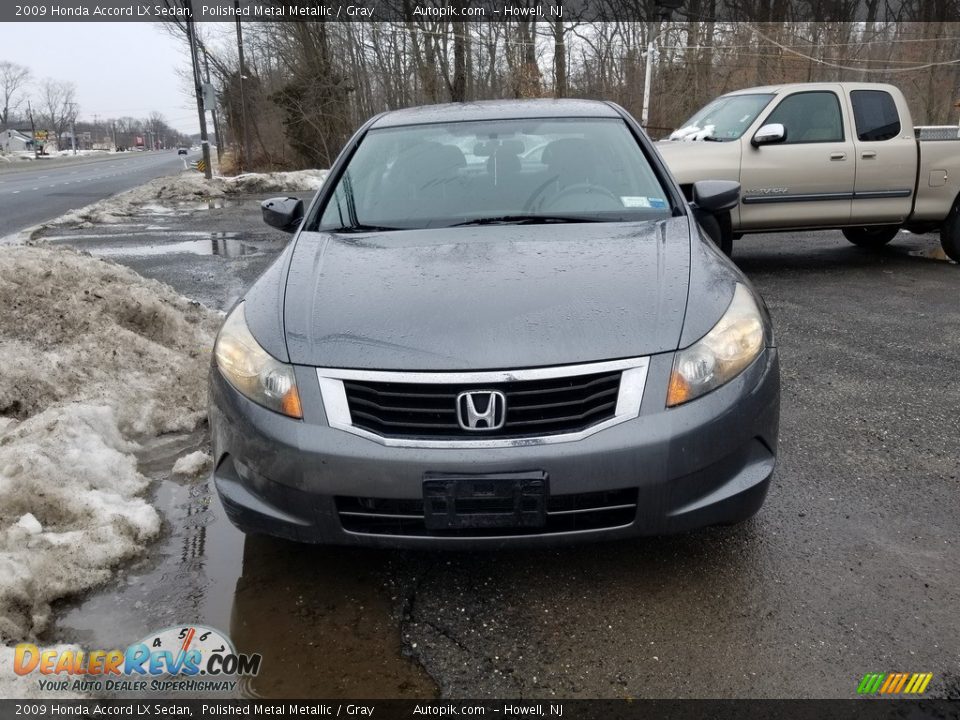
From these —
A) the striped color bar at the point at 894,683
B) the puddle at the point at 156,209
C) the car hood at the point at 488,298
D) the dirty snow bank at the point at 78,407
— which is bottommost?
the striped color bar at the point at 894,683

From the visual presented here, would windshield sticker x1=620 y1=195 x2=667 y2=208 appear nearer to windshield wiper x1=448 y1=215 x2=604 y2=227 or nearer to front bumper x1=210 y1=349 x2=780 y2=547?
windshield wiper x1=448 y1=215 x2=604 y2=227

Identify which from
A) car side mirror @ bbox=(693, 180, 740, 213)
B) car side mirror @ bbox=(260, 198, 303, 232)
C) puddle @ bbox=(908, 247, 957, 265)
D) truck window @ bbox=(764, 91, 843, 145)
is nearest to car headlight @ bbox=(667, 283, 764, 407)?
car side mirror @ bbox=(693, 180, 740, 213)

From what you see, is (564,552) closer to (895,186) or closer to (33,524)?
(33,524)

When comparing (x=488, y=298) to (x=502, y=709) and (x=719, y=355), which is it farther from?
(x=502, y=709)

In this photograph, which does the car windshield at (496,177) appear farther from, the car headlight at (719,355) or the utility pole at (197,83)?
the utility pole at (197,83)

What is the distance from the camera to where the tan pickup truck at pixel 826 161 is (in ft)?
23.7

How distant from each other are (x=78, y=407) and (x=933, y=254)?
8.75 metres

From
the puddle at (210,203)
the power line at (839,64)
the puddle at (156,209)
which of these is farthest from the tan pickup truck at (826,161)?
the power line at (839,64)

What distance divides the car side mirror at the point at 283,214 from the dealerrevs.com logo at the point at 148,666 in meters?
2.03

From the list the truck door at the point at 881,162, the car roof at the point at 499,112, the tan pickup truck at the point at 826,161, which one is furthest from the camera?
the truck door at the point at 881,162

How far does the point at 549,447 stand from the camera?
208 centimetres

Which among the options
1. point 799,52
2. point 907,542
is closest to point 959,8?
point 799,52

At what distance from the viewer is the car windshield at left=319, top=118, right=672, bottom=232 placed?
10.6 feet

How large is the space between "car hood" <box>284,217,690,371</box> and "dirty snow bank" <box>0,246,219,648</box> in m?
1.10
